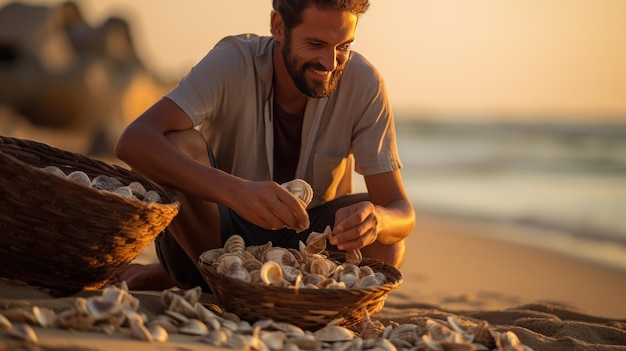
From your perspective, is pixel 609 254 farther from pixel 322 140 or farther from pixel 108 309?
pixel 108 309

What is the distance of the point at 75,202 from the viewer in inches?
102

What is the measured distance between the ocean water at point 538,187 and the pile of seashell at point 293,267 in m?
3.66

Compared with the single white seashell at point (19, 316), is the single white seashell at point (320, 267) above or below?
above

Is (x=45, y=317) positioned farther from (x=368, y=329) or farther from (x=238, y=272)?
(x=368, y=329)

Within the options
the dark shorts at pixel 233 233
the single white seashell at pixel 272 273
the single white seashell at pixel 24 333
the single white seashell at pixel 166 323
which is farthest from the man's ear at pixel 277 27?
the single white seashell at pixel 24 333

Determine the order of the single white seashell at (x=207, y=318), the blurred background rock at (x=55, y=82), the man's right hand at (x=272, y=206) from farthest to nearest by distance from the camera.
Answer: the blurred background rock at (x=55, y=82) → the man's right hand at (x=272, y=206) → the single white seashell at (x=207, y=318)

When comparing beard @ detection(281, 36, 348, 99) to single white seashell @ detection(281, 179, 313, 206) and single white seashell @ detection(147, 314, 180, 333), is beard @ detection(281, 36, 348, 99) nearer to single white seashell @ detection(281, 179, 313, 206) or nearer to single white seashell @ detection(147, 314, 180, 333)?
single white seashell @ detection(281, 179, 313, 206)

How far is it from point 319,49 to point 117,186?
44.5 inches

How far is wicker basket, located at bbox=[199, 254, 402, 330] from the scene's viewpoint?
2701 millimetres

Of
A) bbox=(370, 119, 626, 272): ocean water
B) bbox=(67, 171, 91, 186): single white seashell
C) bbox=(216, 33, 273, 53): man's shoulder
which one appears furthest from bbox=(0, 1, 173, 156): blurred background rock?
bbox=(67, 171, 91, 186): single white seashell

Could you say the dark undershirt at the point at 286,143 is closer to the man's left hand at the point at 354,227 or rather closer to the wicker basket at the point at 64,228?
the man's left hand at the point at 354,227

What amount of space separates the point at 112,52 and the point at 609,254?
16.8 m

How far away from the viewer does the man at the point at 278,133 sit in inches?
133

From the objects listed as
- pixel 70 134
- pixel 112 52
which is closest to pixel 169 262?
pixel 70 134
